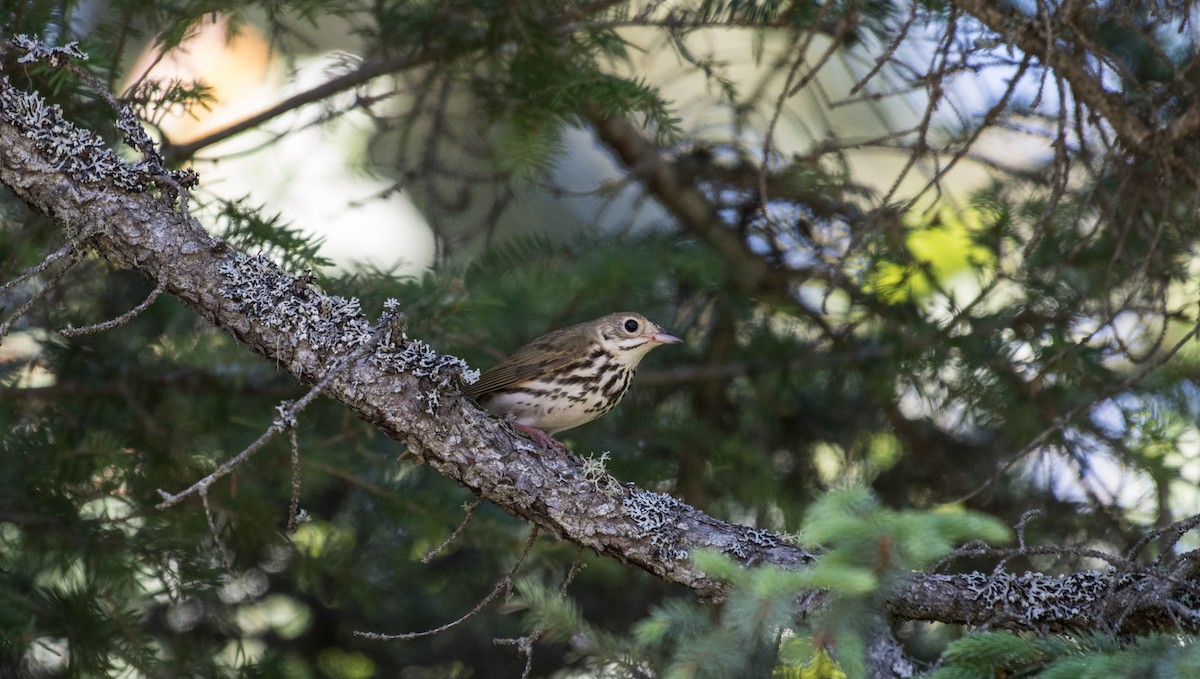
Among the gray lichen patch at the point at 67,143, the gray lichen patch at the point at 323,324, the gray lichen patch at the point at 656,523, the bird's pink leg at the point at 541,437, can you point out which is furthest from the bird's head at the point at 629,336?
the gray lichen patch at the point at 67,143

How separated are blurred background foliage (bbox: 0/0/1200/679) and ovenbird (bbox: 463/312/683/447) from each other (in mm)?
160

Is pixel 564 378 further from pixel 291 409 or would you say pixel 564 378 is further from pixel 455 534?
pixel 291 409

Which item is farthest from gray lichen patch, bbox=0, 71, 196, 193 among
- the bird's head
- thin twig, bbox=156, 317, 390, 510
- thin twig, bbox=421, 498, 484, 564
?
the bird's head

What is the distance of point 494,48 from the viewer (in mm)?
4137

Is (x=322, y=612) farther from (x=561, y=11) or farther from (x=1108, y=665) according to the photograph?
(x=1108, y=665)

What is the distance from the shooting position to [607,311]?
4.73 m

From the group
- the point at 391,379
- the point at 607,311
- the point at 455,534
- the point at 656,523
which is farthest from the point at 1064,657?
the point at 607,311

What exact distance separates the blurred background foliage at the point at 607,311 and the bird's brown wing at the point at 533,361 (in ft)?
0.39

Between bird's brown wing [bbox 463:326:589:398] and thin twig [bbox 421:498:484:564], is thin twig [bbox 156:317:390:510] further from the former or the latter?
bird's brown wing [bbox 463:326:589:398]

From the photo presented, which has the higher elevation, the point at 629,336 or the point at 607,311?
the point at 607,311

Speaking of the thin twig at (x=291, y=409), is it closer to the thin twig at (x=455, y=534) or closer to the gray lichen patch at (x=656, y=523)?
the thin twig at (x=455, y=534)

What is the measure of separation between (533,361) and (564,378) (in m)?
0.14

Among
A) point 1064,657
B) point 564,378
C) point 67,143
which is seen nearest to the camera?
point 1064,657

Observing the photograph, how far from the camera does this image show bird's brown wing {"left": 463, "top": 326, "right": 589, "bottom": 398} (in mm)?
4109
